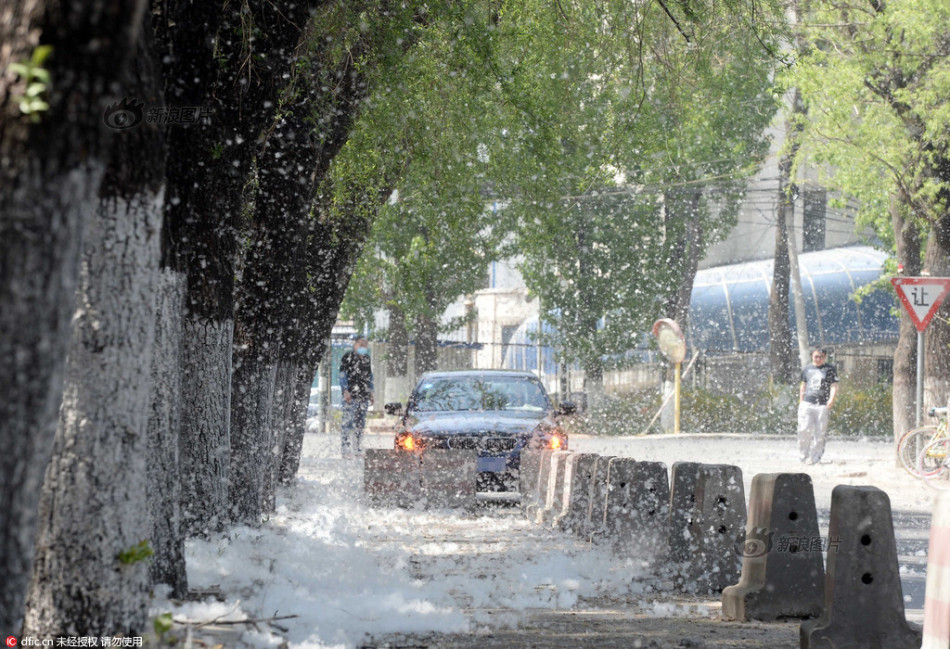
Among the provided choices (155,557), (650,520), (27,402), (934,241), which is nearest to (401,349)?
(934,241)

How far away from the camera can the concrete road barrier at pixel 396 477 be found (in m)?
14.2

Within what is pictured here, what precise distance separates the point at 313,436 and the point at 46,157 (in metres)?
29.0

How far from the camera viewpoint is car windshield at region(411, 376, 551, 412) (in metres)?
15.7

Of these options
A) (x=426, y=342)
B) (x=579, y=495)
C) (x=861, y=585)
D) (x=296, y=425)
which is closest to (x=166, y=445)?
(x=861, y=585)

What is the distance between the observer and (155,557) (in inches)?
261

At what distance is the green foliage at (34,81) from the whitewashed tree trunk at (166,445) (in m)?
3.43

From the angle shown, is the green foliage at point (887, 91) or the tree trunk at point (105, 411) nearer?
the tree trunk at point (105, 411)

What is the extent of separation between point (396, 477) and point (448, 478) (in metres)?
0.58

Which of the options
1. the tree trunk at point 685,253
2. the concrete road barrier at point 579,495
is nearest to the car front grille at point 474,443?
the concrete road barrier at point 579,495

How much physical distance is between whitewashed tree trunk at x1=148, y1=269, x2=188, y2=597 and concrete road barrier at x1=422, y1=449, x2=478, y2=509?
7406 millimetres

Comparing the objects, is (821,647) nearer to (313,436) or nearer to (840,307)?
(313,436)

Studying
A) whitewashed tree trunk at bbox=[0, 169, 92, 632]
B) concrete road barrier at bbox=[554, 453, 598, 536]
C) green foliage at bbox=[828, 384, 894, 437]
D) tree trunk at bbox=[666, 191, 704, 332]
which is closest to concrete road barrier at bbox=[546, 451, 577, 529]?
concrete road barrier at bbox=[554, 453, 598, 536]

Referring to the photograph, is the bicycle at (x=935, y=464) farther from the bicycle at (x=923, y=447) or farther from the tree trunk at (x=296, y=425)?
the tree trunk at (x=296, y=425)

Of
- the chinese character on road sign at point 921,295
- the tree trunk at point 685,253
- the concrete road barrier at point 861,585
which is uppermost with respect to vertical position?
the tree trunk at point 685,253
